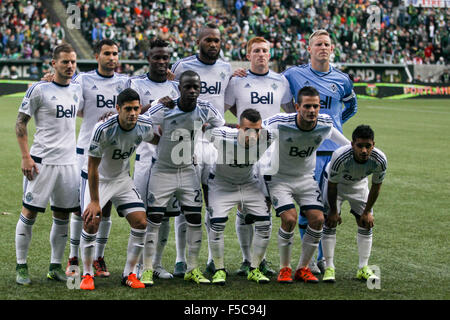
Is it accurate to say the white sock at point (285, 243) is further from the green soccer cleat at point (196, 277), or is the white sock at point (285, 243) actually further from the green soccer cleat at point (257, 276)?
the green soccer cleat at point (196, 277)

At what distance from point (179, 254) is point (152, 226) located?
2.11ft

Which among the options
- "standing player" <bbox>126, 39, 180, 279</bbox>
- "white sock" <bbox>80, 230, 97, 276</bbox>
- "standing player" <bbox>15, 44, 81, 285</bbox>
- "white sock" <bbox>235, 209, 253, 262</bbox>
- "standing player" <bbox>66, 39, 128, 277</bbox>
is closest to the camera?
"white sock" <bbox>80, 230, 97, 276</bbox>

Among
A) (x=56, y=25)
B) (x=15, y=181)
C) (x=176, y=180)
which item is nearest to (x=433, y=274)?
(x=176, y=180)

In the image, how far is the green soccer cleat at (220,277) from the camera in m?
6.22

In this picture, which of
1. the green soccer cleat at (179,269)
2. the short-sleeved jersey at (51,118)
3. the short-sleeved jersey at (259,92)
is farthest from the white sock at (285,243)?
the short-sleeved jersey at (51,118)

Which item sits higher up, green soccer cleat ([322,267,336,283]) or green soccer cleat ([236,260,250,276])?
green soccer cleat ([322,267,336,283])

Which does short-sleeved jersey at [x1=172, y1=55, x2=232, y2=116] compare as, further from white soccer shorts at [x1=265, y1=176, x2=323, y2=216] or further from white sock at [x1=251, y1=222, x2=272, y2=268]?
white sock at [x1=251, y1=222, x2=272, y2=268]

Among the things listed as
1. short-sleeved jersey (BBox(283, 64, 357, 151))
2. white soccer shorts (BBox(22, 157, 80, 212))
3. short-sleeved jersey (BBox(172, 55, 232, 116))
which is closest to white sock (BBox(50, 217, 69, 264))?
white soccer shorts (BBox(22, 157, 80, 212))

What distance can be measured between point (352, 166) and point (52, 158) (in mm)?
2855

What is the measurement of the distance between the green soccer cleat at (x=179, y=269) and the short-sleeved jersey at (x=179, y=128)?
106 cm

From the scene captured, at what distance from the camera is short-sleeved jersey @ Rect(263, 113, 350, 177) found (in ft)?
20.8

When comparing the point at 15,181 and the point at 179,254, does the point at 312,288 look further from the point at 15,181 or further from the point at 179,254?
the point at 15,181

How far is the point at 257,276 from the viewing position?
6.37m
